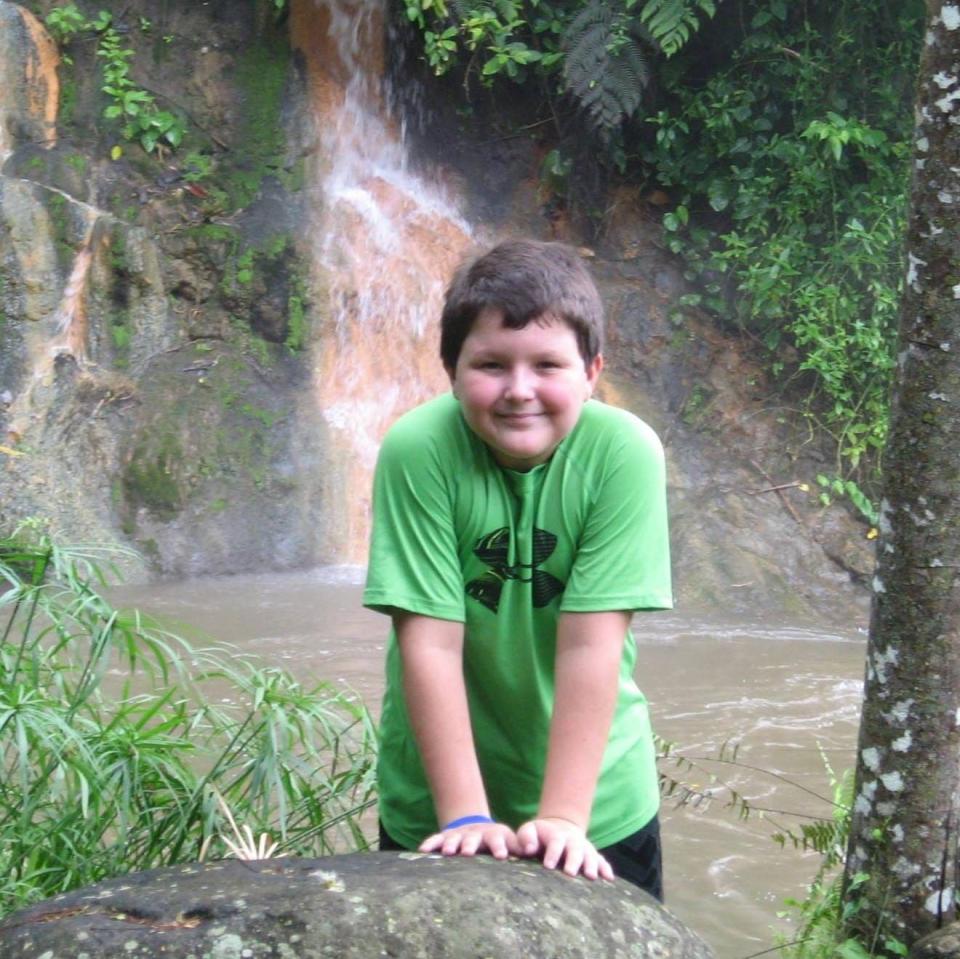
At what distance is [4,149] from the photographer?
8.60 metres

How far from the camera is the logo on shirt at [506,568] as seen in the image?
2.36 meters

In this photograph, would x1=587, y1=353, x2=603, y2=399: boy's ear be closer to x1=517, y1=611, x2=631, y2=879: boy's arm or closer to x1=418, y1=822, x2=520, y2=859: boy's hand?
x1=517, y1=611, x2=631, y2=879: boy's arm

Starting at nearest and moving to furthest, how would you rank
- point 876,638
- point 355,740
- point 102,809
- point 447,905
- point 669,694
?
point 447,905 < point 876,638 < point 102,809 < point 355,740 < point 669,694

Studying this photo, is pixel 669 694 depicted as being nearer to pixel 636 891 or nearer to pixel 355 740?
pixel 355 740

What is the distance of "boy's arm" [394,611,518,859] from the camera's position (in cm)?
220

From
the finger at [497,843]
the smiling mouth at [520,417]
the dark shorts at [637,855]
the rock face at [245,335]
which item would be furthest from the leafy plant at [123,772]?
the rock face at [245,335]

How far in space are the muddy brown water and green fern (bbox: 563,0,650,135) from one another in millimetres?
3523

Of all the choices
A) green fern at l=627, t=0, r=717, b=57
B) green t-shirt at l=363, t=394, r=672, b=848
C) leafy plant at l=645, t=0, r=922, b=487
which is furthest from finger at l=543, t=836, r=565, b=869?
green fern at l=627, t=0, r=717, b=57

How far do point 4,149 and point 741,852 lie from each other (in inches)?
256

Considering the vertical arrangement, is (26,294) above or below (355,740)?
above

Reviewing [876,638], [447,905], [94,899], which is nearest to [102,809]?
[94,899]

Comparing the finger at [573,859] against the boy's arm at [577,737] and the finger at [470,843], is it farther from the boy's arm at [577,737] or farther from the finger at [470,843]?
the finger at [470,843]

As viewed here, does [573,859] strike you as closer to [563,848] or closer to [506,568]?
[563,848]

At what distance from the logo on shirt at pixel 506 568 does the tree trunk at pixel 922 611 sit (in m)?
1.01
